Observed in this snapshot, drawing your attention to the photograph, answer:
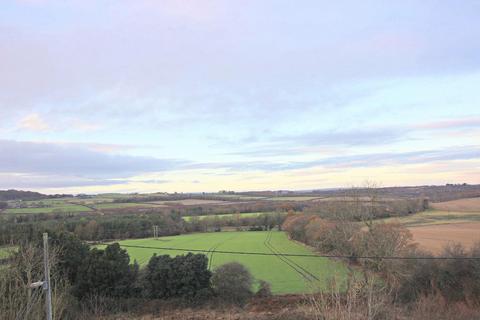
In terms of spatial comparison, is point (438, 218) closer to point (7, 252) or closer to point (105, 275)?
point (105, 275)

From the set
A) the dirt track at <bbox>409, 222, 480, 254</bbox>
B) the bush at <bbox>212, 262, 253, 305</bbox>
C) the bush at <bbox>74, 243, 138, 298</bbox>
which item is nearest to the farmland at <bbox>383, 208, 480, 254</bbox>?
the dirt track at <bbox>409, 222, 480, 254</bbox>

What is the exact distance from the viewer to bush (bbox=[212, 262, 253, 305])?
41.8 metres

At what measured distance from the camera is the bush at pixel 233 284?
4184 centimetres

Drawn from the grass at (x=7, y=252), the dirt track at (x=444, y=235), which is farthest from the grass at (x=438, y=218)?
the grass at (x=7, y=252)

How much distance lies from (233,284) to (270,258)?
721 inches

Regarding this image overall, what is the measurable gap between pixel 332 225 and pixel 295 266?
409 inches

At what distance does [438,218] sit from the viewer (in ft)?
210

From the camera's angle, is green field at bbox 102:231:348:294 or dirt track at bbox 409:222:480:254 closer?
dirt track at bbox 409:222:480:254

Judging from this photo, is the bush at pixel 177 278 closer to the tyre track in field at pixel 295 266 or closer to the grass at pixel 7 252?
the tyre track in field at pixel 295 266

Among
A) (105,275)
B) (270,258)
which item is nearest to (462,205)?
(270,258)

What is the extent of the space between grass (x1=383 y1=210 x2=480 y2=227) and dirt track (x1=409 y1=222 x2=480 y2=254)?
3.24 m

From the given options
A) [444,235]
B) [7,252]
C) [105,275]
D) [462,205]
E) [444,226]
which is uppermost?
[462,205]

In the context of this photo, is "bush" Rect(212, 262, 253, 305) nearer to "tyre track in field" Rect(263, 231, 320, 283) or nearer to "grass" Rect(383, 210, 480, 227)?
"tyre track in field" Rect(263, 231, 320, 283)

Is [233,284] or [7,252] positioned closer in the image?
[7,252]
